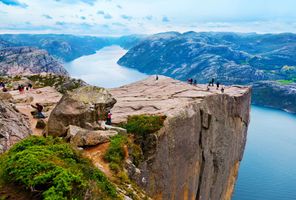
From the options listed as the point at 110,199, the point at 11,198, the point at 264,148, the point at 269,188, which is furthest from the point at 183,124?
the point at 264,148

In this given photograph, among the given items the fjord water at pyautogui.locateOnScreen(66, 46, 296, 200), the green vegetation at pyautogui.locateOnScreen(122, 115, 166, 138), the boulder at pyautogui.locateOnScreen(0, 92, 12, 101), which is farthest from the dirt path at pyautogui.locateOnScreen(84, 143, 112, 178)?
the fjord water at pyautogui.locateOnScreen(66, 46, 296, 200)

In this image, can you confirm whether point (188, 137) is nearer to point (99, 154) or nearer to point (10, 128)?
point (99, 154)

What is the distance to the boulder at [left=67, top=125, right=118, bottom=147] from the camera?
698 inches

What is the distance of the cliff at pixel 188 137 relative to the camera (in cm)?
2225

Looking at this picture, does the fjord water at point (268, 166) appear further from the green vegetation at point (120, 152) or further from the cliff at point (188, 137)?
the green vegetation at point (120, 152)

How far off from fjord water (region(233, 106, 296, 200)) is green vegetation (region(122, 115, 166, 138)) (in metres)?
55.7

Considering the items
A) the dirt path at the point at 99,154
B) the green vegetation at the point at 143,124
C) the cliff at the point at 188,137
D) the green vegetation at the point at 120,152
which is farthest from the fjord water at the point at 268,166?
the dirt path at the point at 99,154

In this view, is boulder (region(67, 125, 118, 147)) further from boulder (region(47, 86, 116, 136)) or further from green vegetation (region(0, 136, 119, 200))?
green vegetation (region(0, 136, 119, 200))

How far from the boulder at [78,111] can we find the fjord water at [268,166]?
2290 inches

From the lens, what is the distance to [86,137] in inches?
705

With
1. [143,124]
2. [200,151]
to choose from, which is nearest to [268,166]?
[200,151]

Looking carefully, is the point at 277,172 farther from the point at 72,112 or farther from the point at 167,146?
the point at 72,112

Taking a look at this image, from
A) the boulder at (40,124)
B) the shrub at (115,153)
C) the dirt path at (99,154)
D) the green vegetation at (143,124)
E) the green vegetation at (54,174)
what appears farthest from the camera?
the boulder at (40,124)

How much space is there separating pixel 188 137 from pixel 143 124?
5646 millimetres
